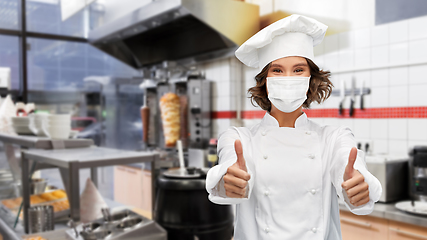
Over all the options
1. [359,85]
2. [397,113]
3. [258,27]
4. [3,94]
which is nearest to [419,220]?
[397,113]

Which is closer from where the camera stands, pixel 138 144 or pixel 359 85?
pixel 359 85

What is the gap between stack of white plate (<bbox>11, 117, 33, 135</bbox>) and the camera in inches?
90.6

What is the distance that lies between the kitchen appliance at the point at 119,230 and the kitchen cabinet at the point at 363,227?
4.50ft

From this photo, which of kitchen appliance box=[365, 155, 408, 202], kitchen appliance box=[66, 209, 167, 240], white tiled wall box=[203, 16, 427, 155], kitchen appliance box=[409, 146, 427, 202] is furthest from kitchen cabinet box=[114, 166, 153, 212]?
kitchen appliance box=[409, 146, 427, 202]

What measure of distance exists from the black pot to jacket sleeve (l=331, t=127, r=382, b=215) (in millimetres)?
1011

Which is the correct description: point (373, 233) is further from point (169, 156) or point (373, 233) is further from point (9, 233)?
point (169, 156)

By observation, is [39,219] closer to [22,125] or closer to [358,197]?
[22,125]

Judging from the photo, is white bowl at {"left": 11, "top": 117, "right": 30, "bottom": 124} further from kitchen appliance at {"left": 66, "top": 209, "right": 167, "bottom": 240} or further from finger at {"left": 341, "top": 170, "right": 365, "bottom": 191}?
finger at {"left": 341, "top": 170, "right": 365, "bottom": 191}

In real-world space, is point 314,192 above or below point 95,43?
below

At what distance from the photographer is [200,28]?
416cm

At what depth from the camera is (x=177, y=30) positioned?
4.45 m

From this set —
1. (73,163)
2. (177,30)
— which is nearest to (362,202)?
(73,163)

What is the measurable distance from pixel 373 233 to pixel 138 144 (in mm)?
3618

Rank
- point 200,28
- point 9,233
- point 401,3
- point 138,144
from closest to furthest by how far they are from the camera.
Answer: point 9,233 → point 401,3 → point 200,28 → point 138,144
